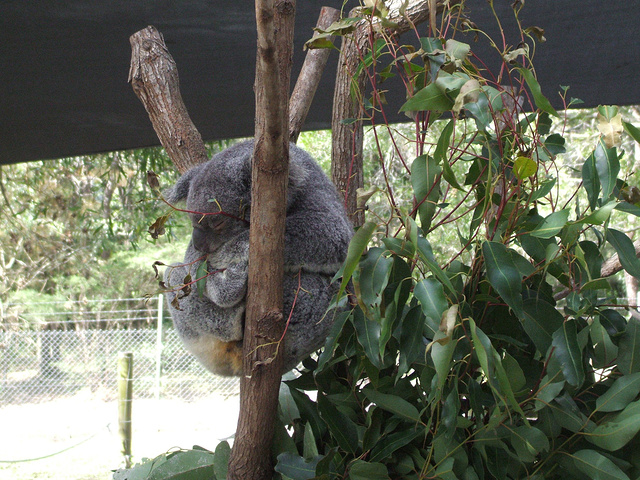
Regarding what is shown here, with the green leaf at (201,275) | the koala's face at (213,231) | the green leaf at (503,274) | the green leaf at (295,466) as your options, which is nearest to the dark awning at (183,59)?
the koala's face at (213,231)

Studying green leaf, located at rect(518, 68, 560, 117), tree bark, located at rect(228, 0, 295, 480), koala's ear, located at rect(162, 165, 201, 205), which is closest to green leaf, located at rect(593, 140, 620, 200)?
green leaf, located at rect(518, 68, 560, 117)

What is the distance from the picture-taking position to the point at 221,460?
56.7 inches

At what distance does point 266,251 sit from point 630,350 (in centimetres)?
72

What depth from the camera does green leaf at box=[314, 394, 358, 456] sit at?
1259 mm

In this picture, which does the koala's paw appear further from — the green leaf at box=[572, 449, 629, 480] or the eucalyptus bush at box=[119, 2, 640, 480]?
the green leaf at box=[572, 449, 629, 480]

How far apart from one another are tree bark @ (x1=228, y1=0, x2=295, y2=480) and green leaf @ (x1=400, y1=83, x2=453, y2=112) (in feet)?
0.75

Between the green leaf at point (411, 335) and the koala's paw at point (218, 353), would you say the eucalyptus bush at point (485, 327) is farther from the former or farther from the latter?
the koala's paw at point (218, 353)

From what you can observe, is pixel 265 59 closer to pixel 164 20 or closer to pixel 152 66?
pixel 152 66

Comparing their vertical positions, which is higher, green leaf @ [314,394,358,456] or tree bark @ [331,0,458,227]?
tree bark @ [331,0,458,227]

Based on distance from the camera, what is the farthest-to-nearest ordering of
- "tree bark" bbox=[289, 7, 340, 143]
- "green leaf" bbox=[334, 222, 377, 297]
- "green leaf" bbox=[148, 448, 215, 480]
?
"tree bark" bbox=[289, 7, 340, 143]
"green leaf" bbox=[148, 448, 215, 480]
"green leaf" bbox=[334, 222, 377, 297]

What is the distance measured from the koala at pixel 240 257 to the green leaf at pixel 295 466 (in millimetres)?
300

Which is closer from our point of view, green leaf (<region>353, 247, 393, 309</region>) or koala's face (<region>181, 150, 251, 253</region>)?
green leaf (<region>353, 247, 393, 309</region>)

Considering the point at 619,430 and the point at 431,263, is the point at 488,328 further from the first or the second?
the point at 431,263

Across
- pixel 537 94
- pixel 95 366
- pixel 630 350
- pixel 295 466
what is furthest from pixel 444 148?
pixel 95 366
